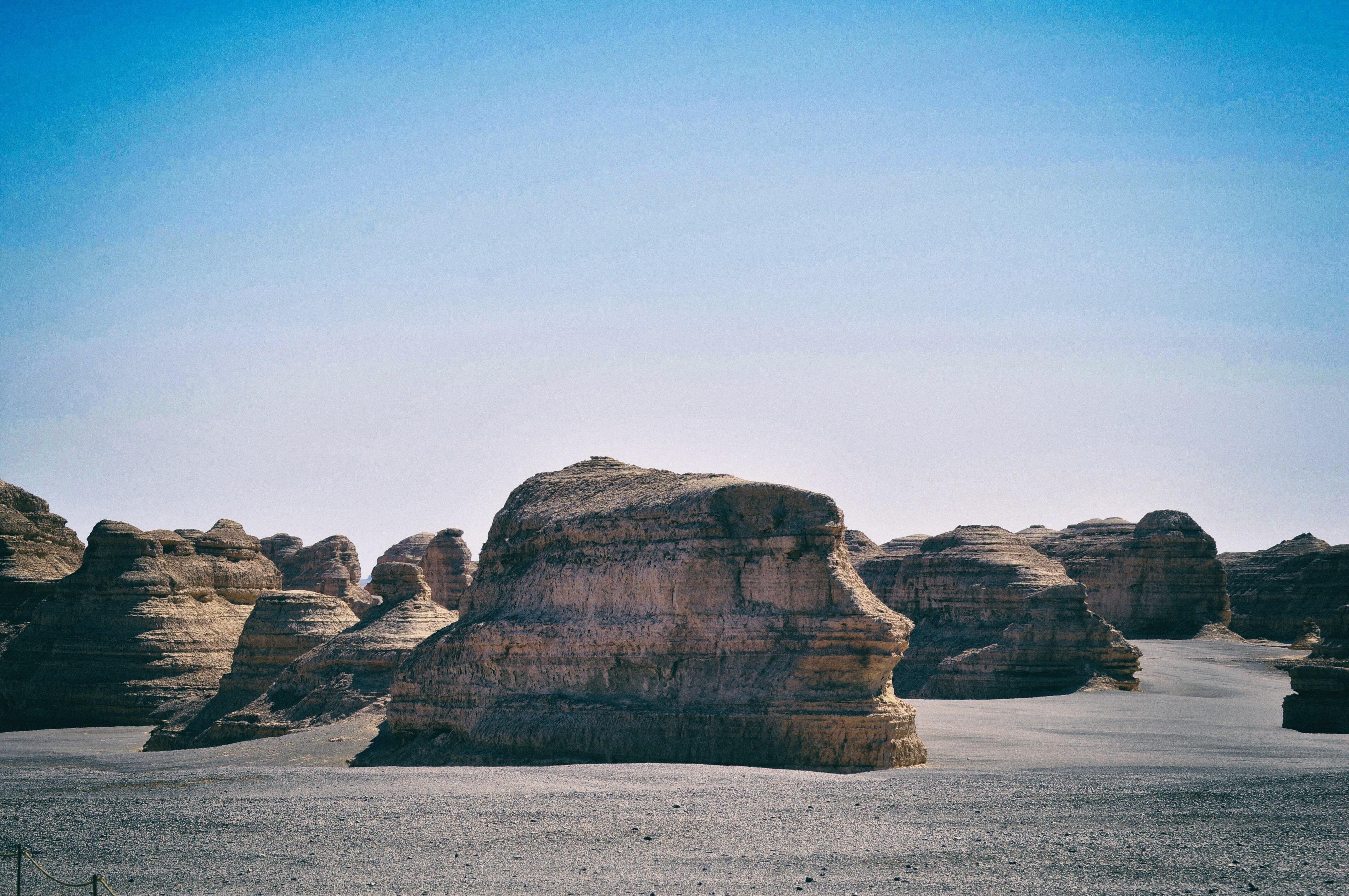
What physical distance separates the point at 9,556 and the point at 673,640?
3735 cm

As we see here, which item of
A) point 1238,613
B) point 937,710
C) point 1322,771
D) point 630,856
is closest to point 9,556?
point 937,710

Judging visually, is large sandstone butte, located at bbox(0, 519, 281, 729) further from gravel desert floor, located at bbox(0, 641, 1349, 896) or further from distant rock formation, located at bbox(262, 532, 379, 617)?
distant rock formation, located at bbox(262, 532, 379, 617)

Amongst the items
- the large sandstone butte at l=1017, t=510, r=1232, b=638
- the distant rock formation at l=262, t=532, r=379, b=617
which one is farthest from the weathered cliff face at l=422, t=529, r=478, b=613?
the large sandstone butte at l=1017, t=510, r=1232, b=638

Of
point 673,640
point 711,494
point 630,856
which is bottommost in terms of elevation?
point 630,856

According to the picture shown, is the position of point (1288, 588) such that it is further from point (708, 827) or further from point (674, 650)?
point (708, 827)

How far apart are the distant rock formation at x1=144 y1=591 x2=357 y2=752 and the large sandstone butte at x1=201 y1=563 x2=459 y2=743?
1.64m

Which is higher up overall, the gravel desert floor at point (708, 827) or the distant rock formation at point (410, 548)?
the distant rock formation at point (410, 548)

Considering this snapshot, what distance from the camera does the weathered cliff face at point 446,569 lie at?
7075 centimetres

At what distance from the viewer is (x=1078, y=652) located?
42625mm

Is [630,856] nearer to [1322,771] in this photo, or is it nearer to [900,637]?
[900,637]

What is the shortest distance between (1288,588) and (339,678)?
5504 cm

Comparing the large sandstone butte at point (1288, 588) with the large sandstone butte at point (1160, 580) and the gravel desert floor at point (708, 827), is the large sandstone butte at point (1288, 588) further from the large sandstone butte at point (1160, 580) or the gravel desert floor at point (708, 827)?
the gravel desert floor at point (708, 827)

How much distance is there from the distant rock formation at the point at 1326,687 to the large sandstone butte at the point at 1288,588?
39157mm

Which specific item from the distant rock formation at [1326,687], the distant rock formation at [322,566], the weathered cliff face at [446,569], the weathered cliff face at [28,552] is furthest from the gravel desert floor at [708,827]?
the distant rock formation at [322,566]
